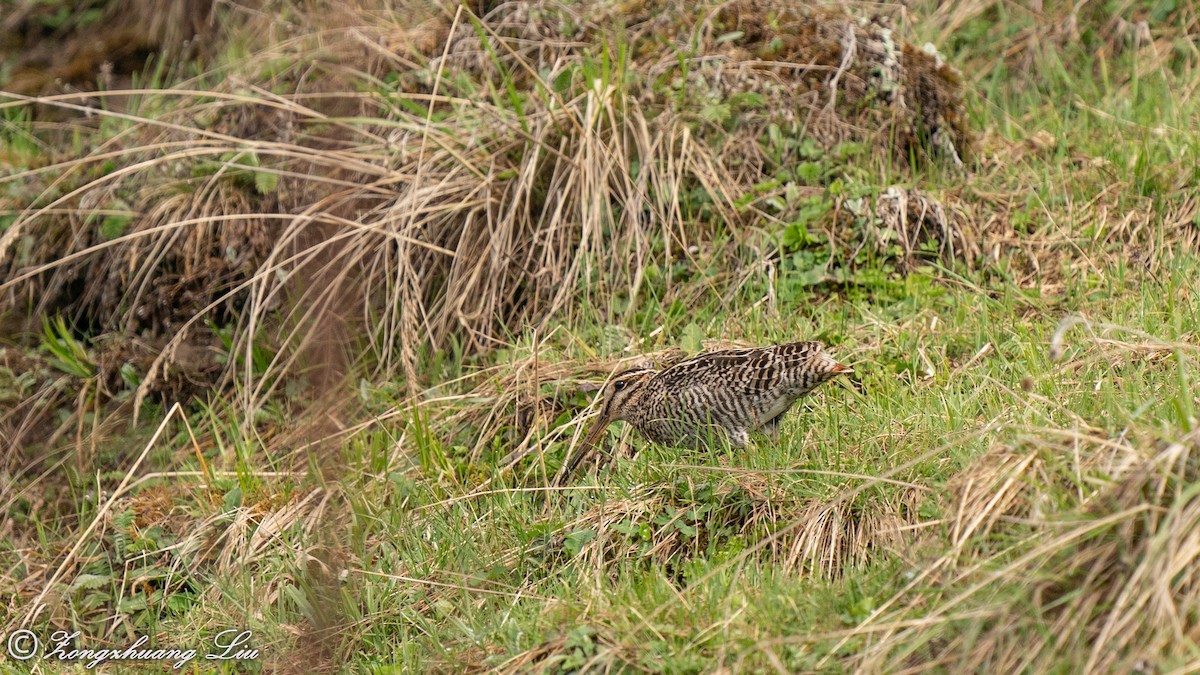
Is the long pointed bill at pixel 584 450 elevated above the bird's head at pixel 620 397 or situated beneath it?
situated beneath

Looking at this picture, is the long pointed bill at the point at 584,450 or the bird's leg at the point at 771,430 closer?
the bird's leg at the point at 771,430

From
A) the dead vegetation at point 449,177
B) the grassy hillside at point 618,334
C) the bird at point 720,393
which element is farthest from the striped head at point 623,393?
the dead vegetation at point 449,177

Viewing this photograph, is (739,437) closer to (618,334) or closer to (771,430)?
(771,430)

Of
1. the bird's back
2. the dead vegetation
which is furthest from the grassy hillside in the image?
the bird's back

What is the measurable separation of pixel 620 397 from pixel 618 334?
0.90 meters

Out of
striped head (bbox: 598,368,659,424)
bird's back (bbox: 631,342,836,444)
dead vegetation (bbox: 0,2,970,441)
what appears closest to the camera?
bird's back (bbox: 631,342,836,444)

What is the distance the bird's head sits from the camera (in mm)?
4438

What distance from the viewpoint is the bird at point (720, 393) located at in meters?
3.92

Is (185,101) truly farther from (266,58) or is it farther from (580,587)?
(580,587)

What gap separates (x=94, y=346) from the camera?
647 cm

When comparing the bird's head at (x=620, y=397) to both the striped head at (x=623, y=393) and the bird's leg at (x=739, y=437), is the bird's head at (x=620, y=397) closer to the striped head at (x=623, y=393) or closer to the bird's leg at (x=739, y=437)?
the striped head at (x=623, y=393)

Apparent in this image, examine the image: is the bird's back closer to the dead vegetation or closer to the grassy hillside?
the grassy hillside

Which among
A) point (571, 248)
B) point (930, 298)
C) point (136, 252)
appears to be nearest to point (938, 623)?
point (930, 298)

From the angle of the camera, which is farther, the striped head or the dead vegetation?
the dead vegetation
